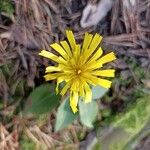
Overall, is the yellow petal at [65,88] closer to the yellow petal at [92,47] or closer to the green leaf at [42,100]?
the yellow petal at [92,47]

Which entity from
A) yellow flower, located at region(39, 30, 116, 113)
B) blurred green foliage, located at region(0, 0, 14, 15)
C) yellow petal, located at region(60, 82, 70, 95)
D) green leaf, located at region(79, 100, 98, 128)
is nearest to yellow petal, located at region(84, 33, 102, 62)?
yellow flower, located at region(39, 30, 116, 113)

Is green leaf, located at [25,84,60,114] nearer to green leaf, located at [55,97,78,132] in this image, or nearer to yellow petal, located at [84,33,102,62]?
green leaf, located at [55,97,78,132]

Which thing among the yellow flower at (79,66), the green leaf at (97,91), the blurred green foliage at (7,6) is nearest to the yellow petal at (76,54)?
the yellow flower at (79,66)

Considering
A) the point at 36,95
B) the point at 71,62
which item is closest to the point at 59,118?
the point at 36,95

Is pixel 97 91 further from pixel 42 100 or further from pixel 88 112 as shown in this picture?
pixel 42 100

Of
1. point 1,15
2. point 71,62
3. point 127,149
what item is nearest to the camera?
point 71,62

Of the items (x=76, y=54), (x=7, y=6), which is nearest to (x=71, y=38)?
(x=76, y=54)

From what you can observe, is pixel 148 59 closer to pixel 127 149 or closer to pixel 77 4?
pixel 77 4
